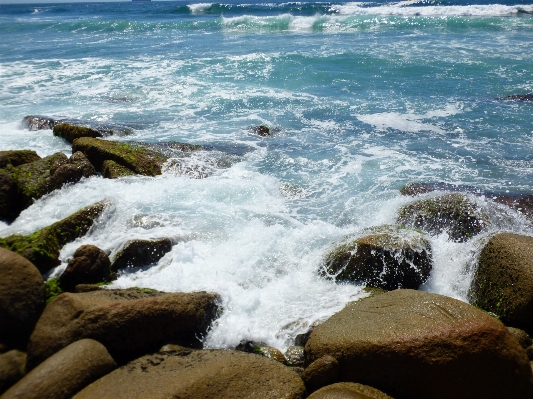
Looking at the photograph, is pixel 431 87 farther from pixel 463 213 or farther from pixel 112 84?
pixel 112 84

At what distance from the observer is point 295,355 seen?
507 centimetres

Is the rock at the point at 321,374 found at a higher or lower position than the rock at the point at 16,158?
lower

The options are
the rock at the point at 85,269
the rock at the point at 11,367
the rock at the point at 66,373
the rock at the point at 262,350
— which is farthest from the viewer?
the rock at the point at 85,269

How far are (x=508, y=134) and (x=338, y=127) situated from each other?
14.5 feet

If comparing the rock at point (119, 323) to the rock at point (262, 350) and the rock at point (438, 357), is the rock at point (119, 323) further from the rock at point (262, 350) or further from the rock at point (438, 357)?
the rock at point (438, 357)

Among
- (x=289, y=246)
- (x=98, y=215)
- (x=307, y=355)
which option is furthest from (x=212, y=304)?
(x=98, y=215)

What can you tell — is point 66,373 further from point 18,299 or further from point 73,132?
point 73,132

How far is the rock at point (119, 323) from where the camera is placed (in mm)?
4688

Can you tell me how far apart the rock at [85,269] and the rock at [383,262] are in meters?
3.06

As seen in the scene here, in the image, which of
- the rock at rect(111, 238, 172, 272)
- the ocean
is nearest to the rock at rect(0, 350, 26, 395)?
the ocean

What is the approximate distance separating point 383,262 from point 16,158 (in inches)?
289

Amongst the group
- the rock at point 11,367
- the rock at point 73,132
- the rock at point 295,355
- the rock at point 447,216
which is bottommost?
the rock at point 295,355

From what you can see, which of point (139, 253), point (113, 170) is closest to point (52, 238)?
point (139, 253)

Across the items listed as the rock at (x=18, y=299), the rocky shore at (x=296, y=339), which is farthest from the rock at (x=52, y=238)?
the rock at (x=18, y=299)
